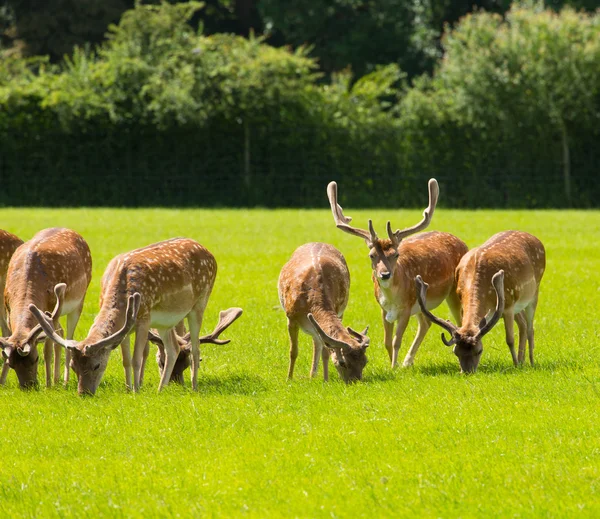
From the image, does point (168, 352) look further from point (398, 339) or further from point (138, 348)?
point (398, 339)

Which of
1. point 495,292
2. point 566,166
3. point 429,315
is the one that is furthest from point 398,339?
point 566,166

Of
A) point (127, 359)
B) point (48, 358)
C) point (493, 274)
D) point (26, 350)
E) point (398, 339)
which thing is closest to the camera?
point (26, 350)

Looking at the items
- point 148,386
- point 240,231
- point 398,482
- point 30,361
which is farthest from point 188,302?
point 240,231

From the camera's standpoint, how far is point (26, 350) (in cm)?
935

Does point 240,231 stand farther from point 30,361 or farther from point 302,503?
point 302,503

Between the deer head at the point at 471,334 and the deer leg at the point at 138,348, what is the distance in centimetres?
243

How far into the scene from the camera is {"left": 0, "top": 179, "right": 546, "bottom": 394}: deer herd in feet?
31.3

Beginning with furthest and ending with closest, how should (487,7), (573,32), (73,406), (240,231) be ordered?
1. (487,7)
2. (573,32)
3. (240,231)
4. (73,406)

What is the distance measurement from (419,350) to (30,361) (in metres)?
4.18

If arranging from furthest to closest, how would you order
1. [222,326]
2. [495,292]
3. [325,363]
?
1. [222,326]
2. [495,292]
3. [325,363]

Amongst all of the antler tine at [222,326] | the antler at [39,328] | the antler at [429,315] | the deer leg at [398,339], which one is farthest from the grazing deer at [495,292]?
the antler at [39,328]

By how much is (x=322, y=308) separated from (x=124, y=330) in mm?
1961

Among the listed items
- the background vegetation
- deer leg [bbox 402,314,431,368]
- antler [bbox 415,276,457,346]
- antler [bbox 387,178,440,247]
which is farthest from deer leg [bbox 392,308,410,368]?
the background vegetation

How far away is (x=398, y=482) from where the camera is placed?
677 centimetres
